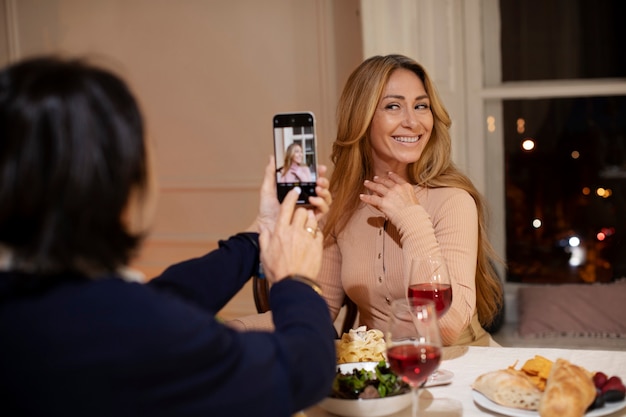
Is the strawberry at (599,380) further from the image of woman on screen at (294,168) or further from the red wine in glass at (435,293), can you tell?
the image of woman on screen at (294,168)

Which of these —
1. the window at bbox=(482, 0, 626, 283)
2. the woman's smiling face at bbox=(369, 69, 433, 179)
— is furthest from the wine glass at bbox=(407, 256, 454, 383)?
the window at bbox=(482, 0, 626, 283)

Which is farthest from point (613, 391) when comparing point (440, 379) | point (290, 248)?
point (290, 248)

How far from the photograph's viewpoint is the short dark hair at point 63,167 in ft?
2.92

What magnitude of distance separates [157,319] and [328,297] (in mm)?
1511

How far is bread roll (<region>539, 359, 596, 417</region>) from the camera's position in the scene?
1305 millimetres


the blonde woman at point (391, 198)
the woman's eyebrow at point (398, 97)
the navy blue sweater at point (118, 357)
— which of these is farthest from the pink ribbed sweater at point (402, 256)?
the navy blue sweater at point (118, 357)

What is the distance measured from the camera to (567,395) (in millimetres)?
1309

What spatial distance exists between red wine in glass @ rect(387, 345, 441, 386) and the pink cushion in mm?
2177

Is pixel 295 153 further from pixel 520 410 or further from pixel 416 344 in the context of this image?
pixel 520 410

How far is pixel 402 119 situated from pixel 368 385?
1.10 metres

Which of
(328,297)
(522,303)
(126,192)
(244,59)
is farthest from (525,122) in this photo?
(126,192)

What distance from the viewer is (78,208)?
0.90 meters

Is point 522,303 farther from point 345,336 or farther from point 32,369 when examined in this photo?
point 32,369

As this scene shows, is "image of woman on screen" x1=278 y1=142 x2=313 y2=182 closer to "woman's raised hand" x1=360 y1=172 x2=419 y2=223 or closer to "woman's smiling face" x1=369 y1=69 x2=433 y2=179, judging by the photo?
"woman's raised hand" x1=360 y1=172 x2=419 y2=223
